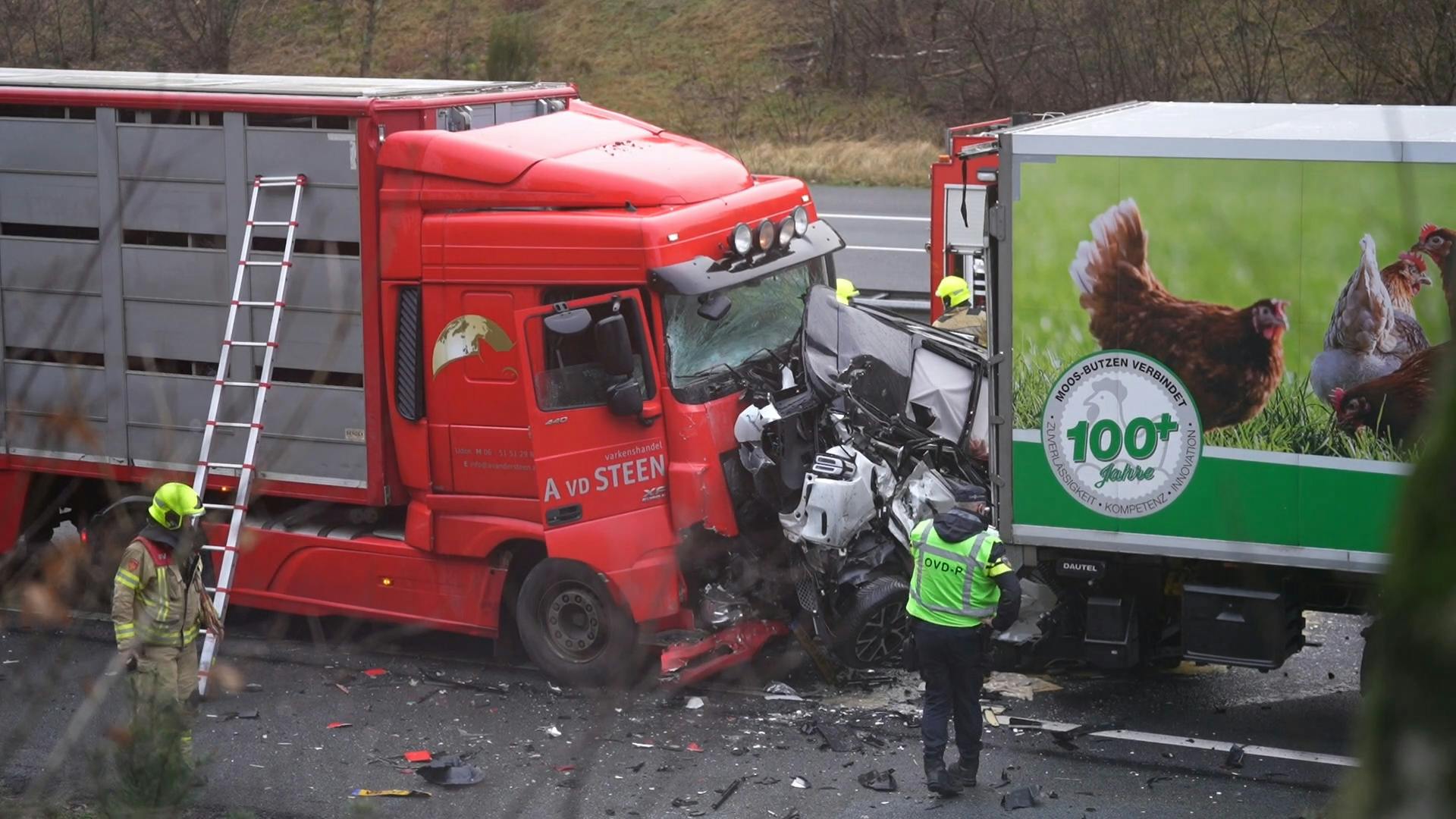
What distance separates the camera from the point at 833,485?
784 cm

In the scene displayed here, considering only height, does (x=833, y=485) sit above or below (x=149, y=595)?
above

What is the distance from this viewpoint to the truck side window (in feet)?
26.1

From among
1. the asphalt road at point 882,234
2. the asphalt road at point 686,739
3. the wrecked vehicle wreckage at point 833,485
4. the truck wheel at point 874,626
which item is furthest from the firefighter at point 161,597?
the asphalt road at point 882,234

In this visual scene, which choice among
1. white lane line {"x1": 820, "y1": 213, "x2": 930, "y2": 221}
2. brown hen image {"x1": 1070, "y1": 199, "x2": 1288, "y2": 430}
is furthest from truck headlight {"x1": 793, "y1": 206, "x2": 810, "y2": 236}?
white lane line {"x1": 820, "y1": 213, "x2": 930, "y2": 221}

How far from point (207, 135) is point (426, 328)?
172 cm

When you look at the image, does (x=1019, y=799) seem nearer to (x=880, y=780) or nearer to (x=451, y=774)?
(x=880, y=780)

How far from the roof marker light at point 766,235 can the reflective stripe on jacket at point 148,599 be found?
3.52 meters

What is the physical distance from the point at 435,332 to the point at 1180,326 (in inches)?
153

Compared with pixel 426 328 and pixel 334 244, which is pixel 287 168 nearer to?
pixel 334 244

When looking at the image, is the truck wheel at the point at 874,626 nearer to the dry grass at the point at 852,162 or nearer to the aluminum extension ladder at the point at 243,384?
the aluminum extension ladder at the point at 243,384

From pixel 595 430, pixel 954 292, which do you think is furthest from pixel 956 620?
pixel 954 292

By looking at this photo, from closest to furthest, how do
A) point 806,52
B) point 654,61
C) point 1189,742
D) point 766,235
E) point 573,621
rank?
point 1189,742, point 573,621, point 766,235, point 806,52, point 654,61

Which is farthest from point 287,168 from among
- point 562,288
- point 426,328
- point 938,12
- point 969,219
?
point 938,12

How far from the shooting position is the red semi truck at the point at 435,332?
26.3ft
